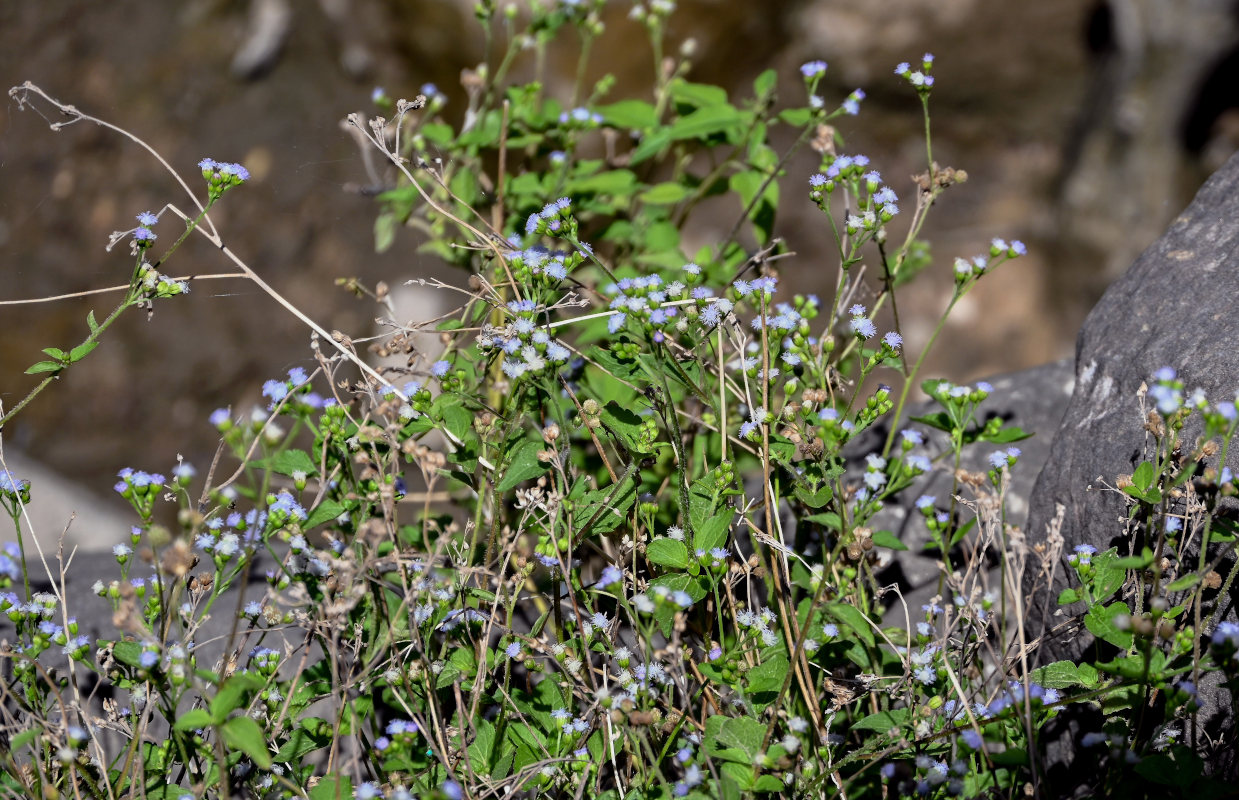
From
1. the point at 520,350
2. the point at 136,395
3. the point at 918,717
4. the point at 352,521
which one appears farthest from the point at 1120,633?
the point at 136,395

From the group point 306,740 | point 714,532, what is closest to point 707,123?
point 714,532

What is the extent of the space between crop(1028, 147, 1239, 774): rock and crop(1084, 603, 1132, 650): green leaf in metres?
0.24

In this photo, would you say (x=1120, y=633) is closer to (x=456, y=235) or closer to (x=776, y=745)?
(x=776, y=745)

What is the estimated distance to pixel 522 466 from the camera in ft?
5.30

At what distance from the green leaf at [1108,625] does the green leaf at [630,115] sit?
60.8 inches

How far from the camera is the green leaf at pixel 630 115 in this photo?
244 cm

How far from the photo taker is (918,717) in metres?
1.51

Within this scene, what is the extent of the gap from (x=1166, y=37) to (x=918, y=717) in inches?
160

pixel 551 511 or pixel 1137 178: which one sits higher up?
pixel 1137 178

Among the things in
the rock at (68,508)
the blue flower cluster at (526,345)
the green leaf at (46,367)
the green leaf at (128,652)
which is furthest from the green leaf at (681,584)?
the rock at (68,508)

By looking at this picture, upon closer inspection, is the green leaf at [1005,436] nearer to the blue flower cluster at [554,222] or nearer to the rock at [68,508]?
the blue flower cluster at [554,222]

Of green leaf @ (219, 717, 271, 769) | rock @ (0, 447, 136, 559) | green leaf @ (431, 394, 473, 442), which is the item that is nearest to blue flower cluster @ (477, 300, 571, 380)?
green leaf @ (431, 394, 473, 442)

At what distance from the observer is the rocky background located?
3873mm

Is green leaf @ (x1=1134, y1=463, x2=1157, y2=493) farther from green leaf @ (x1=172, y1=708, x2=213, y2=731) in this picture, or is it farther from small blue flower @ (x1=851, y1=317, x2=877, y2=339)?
green leaf @ (x1=172, y1=708, x2=213, y2=731)
